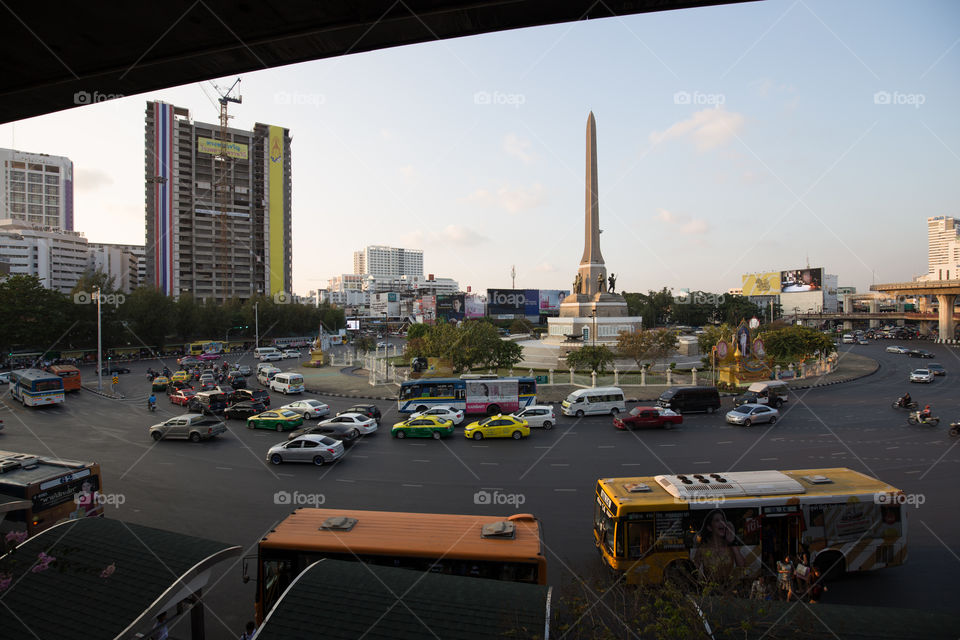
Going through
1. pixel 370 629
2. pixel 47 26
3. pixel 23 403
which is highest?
pixel 47 26

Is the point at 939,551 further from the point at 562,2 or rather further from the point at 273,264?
the point at 273,264

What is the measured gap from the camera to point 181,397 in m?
23.7

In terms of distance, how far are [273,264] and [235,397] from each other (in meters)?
62.0

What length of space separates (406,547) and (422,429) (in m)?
11.1

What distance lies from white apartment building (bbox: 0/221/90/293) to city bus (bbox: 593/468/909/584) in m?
80.4

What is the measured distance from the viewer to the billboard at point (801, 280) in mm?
83312

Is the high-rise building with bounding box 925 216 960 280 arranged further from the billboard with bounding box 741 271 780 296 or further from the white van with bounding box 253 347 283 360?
the white van with bounding box 253 347 283 360

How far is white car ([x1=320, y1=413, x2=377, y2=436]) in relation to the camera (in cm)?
1708

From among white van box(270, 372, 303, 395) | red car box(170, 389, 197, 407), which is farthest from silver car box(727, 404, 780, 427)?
red car box(170, 389, 197, 407)

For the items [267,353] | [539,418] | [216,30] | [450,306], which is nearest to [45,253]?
[267,353]

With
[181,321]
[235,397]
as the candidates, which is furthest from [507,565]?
[181,321]

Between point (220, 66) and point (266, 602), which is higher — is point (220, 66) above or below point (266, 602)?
above

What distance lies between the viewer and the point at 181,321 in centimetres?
5212

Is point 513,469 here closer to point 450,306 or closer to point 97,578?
point 97,578
